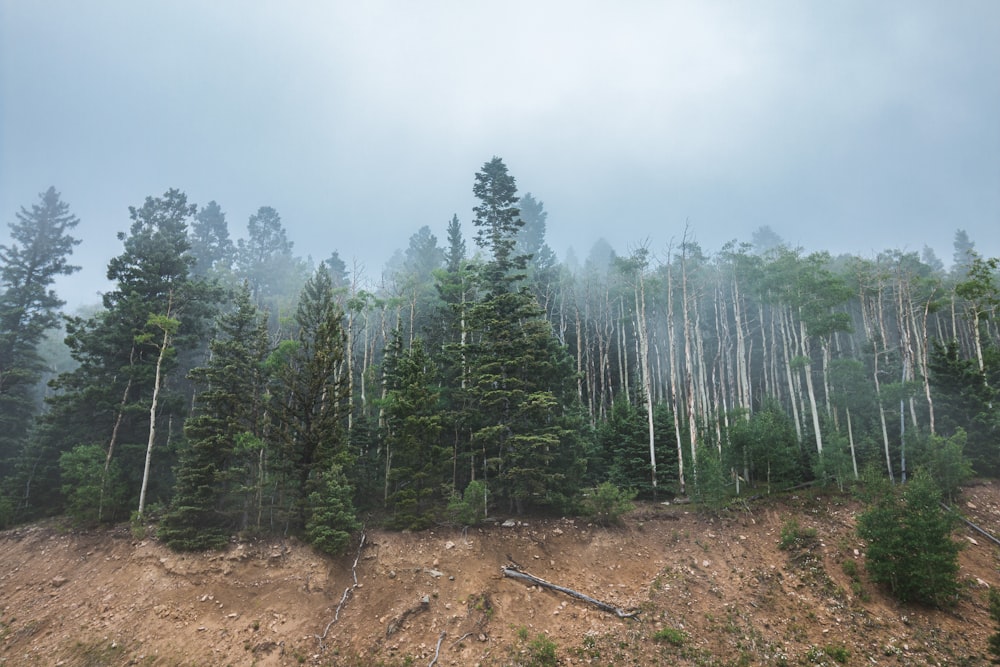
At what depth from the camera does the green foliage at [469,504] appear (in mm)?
15172

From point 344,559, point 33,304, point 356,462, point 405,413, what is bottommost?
point 344,559

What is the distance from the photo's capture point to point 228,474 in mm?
15594

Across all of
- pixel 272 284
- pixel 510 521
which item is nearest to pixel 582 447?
pixel 510 521

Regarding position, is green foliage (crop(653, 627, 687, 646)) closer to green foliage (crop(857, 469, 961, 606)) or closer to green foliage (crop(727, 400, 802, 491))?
green foliage (crop(857, 469, 961, 606))

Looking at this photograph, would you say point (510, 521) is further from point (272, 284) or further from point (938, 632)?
point (272, 284)

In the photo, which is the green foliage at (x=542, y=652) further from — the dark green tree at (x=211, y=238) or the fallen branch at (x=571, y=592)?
the dark green tree at (x=211, y=238)

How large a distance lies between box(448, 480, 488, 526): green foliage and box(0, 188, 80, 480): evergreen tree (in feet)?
73.6

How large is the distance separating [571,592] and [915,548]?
985cm

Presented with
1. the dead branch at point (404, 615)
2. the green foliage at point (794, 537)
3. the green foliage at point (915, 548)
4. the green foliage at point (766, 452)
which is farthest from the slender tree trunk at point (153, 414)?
the green foliage at point (915, 548)

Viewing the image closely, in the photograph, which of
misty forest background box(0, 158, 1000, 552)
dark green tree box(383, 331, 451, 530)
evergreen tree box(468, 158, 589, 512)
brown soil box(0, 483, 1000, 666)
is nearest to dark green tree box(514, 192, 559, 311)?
misty forest background box(0, 158, 1000, 552)

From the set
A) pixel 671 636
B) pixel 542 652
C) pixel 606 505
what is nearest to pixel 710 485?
pixel 606 505

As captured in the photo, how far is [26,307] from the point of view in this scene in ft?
80.9

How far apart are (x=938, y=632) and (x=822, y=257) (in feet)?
64.4

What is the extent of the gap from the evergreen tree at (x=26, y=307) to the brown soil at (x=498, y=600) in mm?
9630
